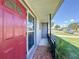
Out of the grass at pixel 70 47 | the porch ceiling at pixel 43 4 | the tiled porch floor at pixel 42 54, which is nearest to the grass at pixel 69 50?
the grass at pixel 70 47

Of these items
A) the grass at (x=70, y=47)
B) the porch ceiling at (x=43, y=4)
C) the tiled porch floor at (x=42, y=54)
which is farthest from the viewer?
the tiled porch floor at (x=42, y=54)

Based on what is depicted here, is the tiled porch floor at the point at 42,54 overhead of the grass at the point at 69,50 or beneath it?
beneath

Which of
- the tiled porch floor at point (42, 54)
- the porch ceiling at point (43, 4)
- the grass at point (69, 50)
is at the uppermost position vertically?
the porch ceiling at point (43, 4)

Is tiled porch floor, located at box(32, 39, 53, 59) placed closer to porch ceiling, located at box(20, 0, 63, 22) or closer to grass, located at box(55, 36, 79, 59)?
porch ceiling, located at box(20, 0, 63, 22)

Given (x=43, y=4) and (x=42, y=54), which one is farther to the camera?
(x=42, y=54)

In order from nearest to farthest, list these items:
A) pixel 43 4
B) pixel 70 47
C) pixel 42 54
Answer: pixel 70 47 < pixel 43 4 < pixel 42 54

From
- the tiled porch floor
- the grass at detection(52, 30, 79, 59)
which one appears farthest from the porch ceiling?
the tiled porch floor

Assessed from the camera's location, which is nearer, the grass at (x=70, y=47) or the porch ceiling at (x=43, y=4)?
the grass at (x=70, y=47)

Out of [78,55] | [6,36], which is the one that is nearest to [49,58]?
[6,36]

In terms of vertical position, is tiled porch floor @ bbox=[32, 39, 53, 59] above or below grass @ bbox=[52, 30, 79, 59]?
below

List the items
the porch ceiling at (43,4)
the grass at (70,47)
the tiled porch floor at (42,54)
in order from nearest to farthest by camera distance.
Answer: the grass at (70,47)
the porch ceiling at (43,4)
the tiled porch floor at (42,54)

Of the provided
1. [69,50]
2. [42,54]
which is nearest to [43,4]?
[42,54]

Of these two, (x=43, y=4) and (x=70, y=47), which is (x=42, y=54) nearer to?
(x=43, y=4)

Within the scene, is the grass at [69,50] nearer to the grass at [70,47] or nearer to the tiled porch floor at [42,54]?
the grass at [70,47]
